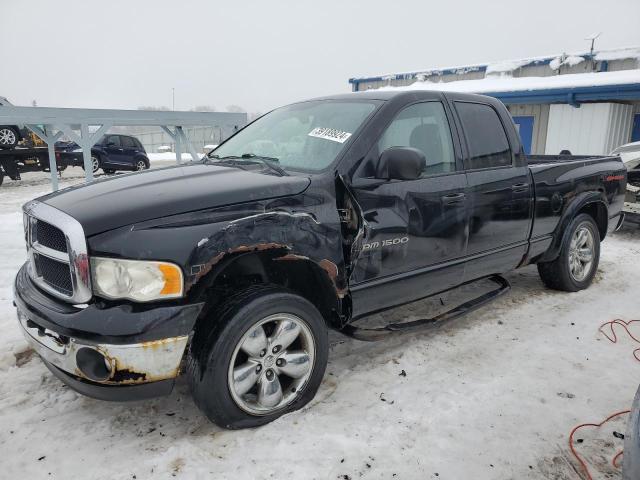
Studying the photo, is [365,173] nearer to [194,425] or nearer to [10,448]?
[194,425]

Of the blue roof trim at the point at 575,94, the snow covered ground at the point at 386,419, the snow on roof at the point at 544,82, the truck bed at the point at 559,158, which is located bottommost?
the snow covered ground at the point at 386,419

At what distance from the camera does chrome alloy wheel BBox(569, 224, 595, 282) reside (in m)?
4.84

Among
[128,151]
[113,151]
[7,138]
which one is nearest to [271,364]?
[7,138]

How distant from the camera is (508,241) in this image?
13.1 ft

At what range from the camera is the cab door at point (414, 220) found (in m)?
2.98

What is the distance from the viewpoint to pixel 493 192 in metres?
3.75

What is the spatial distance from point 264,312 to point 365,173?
3.51ft

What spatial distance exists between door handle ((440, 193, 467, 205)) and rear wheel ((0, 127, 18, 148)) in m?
15.8

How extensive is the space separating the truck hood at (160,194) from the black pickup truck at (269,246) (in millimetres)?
11

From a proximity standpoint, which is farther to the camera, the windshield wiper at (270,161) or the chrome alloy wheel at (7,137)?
the chrome alloy wheel at (7,137)

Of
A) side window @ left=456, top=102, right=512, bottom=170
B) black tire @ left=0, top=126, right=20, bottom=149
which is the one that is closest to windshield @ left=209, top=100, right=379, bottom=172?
side window @ left=456, top=102, right=512, bottom=170

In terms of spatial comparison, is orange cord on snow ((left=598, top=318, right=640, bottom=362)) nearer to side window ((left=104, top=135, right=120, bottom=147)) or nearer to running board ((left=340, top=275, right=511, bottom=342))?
running board ((left=340, top=275, right=511, bottom=342))

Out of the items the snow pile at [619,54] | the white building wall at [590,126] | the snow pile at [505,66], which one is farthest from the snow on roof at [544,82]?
the white building wall at [590,126]

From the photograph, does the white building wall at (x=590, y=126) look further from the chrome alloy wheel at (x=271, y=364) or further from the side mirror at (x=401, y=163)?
the chrome alloy wheel at (x=271, y=364)
